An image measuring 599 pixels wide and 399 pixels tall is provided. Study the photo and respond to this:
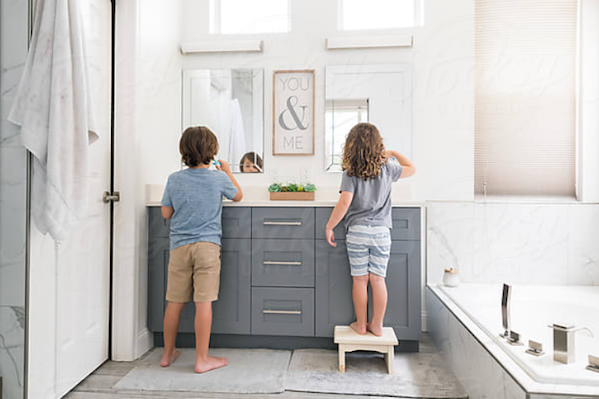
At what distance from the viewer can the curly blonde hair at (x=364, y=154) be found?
194 cm

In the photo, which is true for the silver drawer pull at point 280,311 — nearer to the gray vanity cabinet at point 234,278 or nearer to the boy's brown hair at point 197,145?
the gray vanity cabinet at point 234,278

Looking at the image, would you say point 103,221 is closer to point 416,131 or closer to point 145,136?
point 145,136

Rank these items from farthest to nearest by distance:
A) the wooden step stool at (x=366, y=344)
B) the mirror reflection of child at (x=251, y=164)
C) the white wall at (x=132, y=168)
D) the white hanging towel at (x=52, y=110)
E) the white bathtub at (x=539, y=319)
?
the mirror reflection of child at (x=251, y=164)
the white wall at (x=132, y=168)
the wooden step stool at (x=366, y=344)
the white hanging towel at (x=52, y=110)
the white bathtub at (x=539, y=319)

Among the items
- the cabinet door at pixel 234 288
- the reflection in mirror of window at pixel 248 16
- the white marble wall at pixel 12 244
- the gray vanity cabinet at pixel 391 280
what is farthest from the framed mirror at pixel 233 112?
the white marble wall at pixel 12 244

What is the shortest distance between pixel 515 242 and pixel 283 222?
1380 mm

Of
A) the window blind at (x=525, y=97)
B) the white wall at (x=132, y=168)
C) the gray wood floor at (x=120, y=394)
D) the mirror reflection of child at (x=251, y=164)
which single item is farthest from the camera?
the mirror reflection of child at (x=251, y=164)

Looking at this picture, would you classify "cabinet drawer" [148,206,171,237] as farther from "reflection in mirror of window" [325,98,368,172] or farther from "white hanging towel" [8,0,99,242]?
"reflection in mirror of window" [325,98,368,172]

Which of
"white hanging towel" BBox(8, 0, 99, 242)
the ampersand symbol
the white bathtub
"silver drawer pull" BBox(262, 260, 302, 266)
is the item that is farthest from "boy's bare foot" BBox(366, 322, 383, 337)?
"white hanging towel" BBox(8, 0, 99, 242)

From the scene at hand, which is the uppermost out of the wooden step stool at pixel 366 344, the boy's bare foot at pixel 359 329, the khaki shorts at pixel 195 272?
the khaki shorts at pixel 195 272

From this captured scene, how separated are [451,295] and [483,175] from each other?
0.80m

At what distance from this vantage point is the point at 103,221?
1979mm

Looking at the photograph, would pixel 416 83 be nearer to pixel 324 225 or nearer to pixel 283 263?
pixel 324 225

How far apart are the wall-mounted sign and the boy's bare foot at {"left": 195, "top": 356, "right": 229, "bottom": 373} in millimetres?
1220

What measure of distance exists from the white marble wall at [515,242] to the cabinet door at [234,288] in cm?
111
